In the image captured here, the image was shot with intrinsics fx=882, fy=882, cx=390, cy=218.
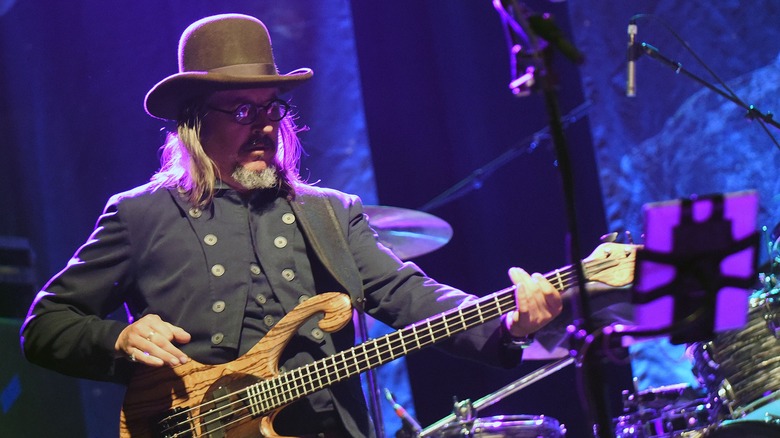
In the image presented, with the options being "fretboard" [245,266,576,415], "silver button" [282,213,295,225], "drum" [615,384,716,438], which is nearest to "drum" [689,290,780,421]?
"drum" [615,384,716,438]

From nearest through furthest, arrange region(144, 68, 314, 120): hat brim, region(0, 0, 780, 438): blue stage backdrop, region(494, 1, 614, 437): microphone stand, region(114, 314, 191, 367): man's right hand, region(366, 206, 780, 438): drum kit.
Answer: region(494, 1, 614, 437): microphone stand, region(114, 314, 191, 367): man's right hand, region(144, 68, 314, 120): hat brim, region(366, 206, 780, 438): drum kit, region(0, 0, 780, 438): blue stage backdrop

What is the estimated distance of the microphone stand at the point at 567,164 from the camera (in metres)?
2.34

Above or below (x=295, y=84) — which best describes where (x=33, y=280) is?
below

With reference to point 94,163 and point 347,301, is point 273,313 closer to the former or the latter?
point 347,301

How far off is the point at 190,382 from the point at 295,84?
1.35m

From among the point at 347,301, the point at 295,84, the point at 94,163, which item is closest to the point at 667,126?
the point at 295,84

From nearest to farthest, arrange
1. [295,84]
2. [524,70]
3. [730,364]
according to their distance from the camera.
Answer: [524,70] < [295,84] < [730,364]

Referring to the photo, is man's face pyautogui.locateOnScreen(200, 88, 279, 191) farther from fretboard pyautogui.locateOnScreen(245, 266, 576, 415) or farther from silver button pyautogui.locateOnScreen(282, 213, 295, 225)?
fretboard pyautogui.locateOnScreen(245, 266, 576, 415)

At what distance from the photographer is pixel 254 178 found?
369 centimetres

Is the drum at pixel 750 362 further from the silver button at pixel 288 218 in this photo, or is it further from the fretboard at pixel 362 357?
the silver button at pixel 288 218

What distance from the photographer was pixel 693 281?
251 centimetres

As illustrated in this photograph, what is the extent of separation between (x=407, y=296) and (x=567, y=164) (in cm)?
133

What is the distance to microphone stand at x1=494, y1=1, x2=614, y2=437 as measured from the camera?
2.34 m

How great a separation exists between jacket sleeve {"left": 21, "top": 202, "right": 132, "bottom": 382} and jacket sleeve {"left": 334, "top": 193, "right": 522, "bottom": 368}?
3.13 ft
